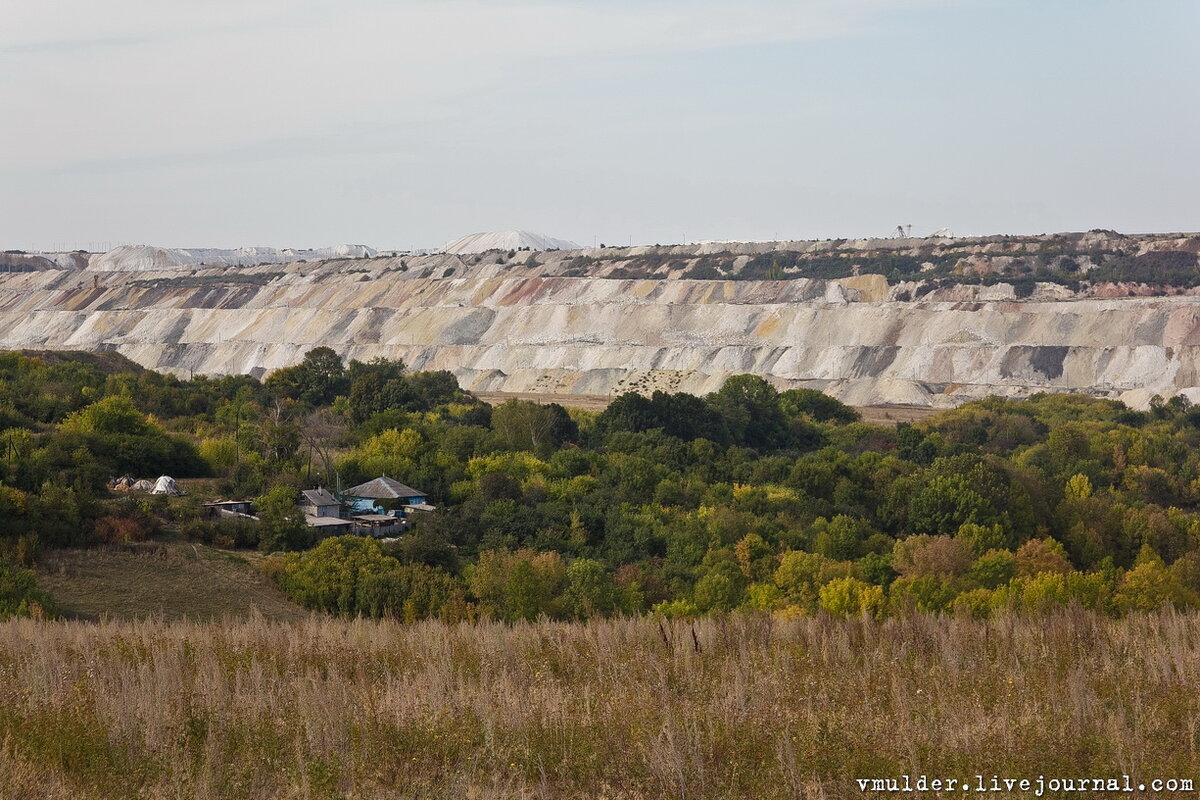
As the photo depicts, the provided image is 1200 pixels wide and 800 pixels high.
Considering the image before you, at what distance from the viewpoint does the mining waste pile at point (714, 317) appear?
83562mm

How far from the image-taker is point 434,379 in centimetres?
6894

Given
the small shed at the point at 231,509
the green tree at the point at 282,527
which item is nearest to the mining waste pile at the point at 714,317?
the small shed at the point at 231,509

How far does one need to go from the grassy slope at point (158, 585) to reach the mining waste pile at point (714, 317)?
51.2 meters

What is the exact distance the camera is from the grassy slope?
26984mm

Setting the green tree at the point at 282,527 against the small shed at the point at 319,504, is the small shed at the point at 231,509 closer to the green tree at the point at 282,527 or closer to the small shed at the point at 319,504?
the green tree at the point at 282,527

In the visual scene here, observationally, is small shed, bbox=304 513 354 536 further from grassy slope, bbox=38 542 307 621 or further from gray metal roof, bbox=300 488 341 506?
grassy slope, bbox=38 542 307 621

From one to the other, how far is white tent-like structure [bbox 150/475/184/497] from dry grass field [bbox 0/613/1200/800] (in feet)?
81.1

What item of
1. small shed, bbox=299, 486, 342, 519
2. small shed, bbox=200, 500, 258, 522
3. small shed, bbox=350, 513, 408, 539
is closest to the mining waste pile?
small shed, bbox=350, 513, 408, 539

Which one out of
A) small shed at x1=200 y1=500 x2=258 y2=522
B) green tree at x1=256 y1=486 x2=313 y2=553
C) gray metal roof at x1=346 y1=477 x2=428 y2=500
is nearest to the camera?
green tree at x1=256 y1=486 x2=313 y2=553

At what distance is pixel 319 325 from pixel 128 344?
14.2 metres

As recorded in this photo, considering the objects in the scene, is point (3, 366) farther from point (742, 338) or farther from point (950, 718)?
point (950, 718)

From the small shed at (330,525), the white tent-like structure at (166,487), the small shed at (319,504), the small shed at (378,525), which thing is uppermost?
the white tent-like structure at (166,487)

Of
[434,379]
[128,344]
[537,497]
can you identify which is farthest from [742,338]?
[537,497]

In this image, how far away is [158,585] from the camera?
28.9 meters
